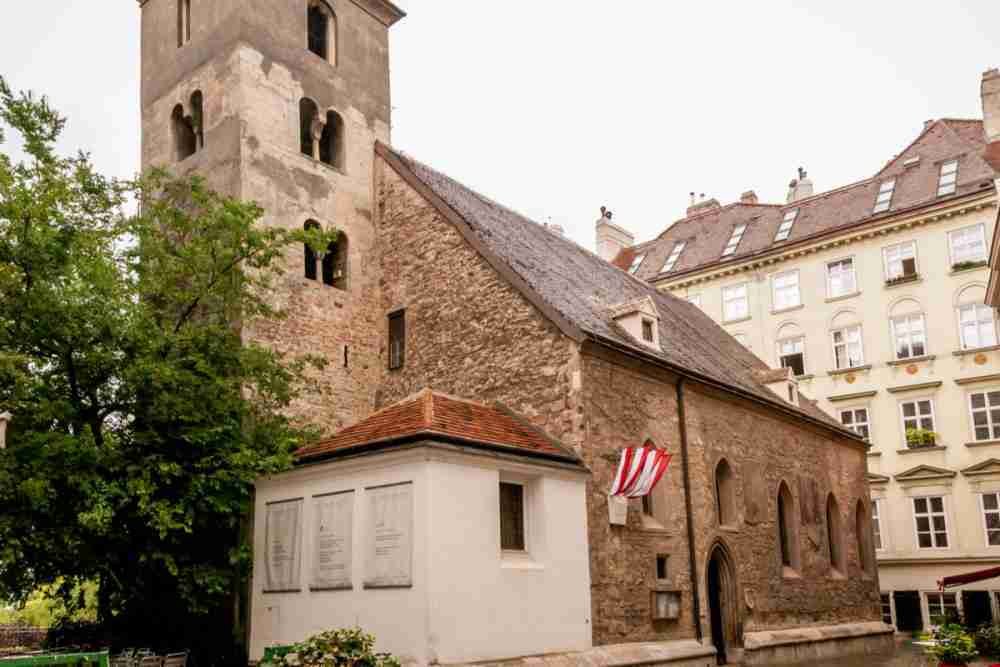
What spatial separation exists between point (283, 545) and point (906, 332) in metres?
28.2

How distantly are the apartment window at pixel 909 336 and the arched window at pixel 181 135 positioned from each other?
88.8 ft

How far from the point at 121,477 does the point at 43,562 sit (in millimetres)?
1833

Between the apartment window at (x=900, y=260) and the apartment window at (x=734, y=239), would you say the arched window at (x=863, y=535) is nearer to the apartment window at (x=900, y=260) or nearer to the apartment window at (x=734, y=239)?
the apartment window at (x=900, y=260)

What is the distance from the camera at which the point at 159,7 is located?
2566 cm

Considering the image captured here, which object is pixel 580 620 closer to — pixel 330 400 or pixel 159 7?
pixel 330 400

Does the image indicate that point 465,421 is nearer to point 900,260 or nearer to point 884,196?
point 900,260

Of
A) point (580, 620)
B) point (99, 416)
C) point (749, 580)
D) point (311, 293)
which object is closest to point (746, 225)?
point (749, 580)

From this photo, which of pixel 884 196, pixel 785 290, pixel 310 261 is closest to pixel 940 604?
pixel 785 290

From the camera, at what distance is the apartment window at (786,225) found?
1694 inches

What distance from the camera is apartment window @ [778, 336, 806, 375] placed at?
134ft

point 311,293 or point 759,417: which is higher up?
point 311,293

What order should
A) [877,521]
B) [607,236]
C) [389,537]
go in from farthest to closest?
[607,236] < [877,521] < [389,537]

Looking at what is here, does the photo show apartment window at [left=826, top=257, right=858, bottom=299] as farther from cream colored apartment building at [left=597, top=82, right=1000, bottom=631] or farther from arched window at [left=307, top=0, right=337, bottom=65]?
arched window at [left=307, top=0, right=337, bottom=65]

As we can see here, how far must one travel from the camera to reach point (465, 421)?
17.7 metres
